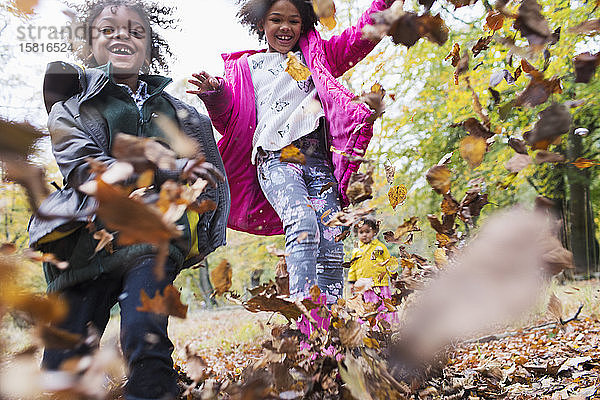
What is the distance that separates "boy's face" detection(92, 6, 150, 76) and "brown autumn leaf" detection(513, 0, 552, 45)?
1.69 m

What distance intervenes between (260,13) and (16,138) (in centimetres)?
242

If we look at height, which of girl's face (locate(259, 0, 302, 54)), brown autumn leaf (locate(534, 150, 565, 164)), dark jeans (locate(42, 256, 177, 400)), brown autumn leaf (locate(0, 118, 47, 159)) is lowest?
dark jeans (locate(42, 256, 177, 400))

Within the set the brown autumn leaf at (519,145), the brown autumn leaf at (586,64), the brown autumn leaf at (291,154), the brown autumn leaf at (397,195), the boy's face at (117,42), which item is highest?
the boy's face at (117,42)

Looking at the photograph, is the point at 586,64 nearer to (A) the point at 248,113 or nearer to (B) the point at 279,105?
(B) the point at 279,105

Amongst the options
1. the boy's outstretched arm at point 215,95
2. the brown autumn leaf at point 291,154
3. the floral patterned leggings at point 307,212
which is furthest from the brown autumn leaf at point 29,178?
the boy's outstretched arm at point 215,95

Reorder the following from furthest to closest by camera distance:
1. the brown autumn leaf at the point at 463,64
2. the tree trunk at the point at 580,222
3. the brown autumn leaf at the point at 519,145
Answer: the tree trunk at the point at 580,222, the brown autumn leaf at the point at 463,64, the brown autumn leaf at the point at 519,145

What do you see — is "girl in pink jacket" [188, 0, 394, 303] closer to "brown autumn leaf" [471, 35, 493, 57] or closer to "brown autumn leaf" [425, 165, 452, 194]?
"brown autumn leaf" [471, 35, 493, 57]

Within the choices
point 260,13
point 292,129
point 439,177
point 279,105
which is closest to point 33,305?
point 439,177

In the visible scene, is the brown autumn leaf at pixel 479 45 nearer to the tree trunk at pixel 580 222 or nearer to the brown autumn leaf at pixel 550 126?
the brown autumn leaf at pixel 550 126

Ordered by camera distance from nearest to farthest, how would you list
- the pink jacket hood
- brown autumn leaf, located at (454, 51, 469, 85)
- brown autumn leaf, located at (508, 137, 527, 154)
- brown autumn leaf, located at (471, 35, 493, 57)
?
brown autumn leaf, located at (508, 137, 527, 154)
brown autumn leaf, located at (454, 51, 469, 85)
brown autumn leaf, located at (471, 35, 493, 57)
the pink jacket hood

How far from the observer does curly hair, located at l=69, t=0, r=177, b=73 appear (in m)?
2.17

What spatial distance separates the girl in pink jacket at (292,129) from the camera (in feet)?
7.06

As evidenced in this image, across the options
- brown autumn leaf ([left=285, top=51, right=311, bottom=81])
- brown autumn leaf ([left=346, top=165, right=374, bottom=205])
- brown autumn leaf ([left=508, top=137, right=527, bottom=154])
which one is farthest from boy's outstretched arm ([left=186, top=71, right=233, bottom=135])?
brown autumn leaf ([left=508, top=137, right=527, bottom=154])

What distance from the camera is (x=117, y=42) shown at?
2100mm
